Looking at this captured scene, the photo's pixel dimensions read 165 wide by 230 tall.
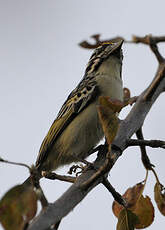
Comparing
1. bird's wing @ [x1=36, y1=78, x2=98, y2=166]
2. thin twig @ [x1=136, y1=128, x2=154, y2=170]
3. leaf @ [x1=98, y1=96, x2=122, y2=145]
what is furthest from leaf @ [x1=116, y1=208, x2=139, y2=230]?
bird's wing @ [x1=36, y1=78, x2=98, y2=166]

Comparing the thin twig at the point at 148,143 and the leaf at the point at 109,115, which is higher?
the leaf at the point at 109,115

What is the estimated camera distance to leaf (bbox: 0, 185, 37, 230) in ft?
6.80

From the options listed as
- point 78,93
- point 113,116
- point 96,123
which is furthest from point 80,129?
point 113,116

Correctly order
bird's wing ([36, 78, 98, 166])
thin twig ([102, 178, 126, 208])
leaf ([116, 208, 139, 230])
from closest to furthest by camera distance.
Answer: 1. thin twig ([102, 178, 126, 208])
2. leaf ([116, 208, 139, 230])
3. bird's wing ([36, 78, 98, 166])

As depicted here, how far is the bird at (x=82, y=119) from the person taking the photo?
4.51 metres

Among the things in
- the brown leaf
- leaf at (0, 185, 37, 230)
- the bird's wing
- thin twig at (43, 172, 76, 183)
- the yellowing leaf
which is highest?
leaf at (0, 185, 37, 230)

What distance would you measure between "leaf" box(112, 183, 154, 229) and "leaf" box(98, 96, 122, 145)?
893mm

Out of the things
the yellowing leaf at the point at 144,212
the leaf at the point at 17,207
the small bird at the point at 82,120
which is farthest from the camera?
the small bird at the point at 82,120

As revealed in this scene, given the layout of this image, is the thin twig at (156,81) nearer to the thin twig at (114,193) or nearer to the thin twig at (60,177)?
the thin twig at (114,193)

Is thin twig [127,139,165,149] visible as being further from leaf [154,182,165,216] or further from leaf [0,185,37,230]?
leaf [0,185,37,230]

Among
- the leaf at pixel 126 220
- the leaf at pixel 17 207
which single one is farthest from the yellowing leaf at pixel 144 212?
the leaf at pixel 17 207

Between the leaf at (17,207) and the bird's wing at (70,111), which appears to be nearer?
the leaf at (17,207)

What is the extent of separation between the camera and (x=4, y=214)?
212 cm

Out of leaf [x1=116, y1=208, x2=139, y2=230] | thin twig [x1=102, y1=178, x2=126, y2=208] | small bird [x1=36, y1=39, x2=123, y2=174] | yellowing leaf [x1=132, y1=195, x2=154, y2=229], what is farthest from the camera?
small bird [x1=36, y1=39, x2=123, y2=174]
